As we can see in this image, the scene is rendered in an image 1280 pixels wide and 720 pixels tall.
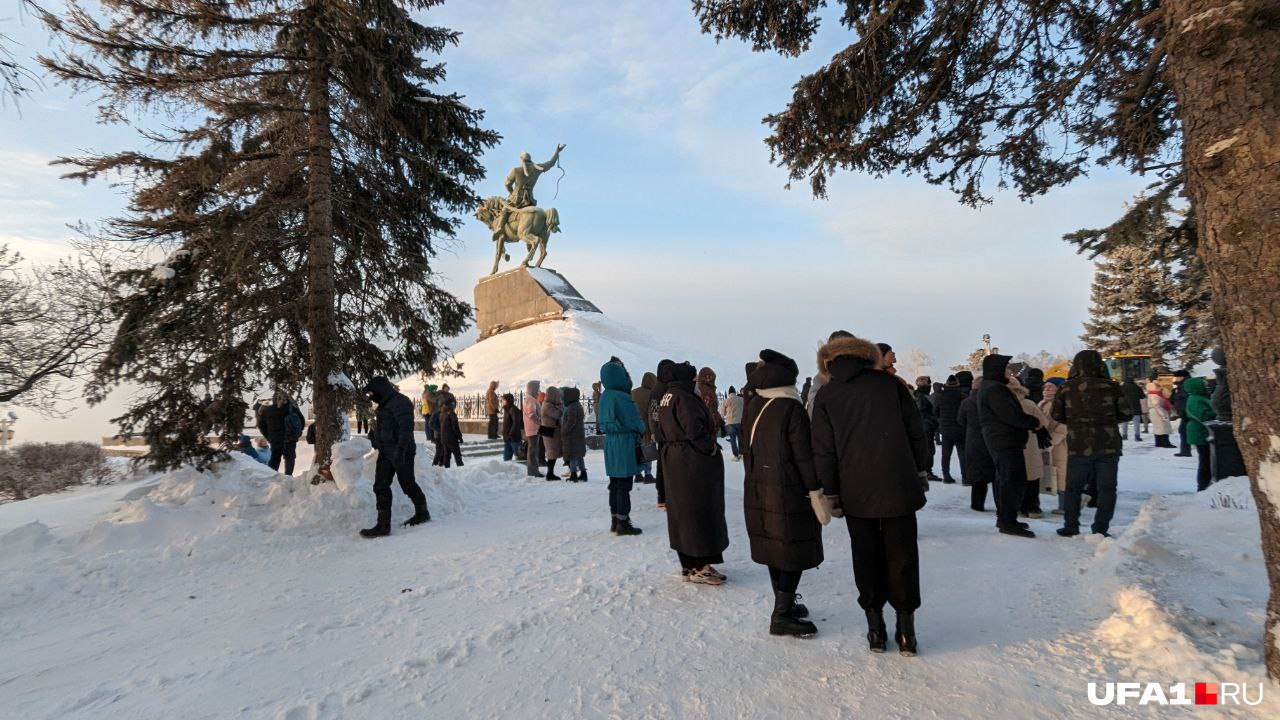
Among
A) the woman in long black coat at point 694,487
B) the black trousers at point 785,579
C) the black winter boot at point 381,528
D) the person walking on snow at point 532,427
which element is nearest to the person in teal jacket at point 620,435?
the woman in long black coat at point 694,487

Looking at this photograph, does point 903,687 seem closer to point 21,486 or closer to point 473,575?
point 473,575

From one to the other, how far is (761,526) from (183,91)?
8.51 m

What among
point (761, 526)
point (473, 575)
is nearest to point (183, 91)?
point (473, 575)

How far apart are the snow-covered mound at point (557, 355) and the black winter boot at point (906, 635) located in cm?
2113

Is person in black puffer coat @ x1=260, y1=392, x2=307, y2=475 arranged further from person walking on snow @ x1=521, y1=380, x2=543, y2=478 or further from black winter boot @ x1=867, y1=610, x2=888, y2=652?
black winter boot @ x1=867, y1=610, x2=888, y2=652

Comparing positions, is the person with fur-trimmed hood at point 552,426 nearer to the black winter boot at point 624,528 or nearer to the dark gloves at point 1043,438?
the black winter boot at point 624,528

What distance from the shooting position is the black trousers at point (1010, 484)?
6059 millimetres

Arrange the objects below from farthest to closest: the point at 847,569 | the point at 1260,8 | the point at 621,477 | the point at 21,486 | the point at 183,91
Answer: the point at 21,486
the point at 183,91
the point at 621,477
the point at 847,569
the point at 1260,8

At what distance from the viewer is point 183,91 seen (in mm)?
7797

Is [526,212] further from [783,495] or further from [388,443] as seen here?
[783,495]

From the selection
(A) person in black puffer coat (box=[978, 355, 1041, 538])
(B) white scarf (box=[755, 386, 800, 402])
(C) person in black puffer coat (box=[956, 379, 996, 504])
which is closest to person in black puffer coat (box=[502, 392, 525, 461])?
(C) person in black puffer coat (box=[956, 379, 996, 504])

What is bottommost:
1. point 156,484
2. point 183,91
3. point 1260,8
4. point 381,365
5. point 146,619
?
point 146,619

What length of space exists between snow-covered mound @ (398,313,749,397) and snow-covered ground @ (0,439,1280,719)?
18210mm

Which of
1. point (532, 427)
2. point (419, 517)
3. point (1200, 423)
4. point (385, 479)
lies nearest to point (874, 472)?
point (385, 479)
